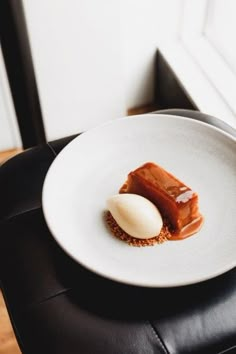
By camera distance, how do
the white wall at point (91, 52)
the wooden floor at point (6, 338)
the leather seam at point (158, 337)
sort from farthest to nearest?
1. the white wall at point (91, 52)
2. the wooden floor at point (6, 338)
3. the leather seam at point (158, 337)

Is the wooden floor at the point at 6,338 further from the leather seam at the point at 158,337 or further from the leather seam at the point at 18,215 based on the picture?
the leather seam at the point at 158,337

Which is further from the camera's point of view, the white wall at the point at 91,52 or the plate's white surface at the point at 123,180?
the white wall at the point at 91,52

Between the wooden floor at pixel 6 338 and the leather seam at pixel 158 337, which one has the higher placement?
the leather seam at pixel 158 337

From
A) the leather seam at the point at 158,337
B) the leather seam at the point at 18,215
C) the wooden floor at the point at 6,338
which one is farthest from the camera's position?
the wooden floor at the point at 6,338

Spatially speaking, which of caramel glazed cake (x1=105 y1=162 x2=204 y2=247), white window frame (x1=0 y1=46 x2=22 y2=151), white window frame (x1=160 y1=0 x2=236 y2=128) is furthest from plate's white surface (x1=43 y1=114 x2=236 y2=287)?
white window frame (x1=0 y1=46 x2=22 y2=151)

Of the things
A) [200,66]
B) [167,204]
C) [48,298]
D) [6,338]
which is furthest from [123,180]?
[200,66]

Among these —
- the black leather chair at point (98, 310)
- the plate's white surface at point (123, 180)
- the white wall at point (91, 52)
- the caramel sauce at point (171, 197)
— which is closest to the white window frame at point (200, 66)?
the white wall at point (91, 52)

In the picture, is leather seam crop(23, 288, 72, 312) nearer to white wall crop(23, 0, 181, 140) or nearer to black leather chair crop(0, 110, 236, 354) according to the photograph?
black leather chair crop(0, 110, 236, 354)

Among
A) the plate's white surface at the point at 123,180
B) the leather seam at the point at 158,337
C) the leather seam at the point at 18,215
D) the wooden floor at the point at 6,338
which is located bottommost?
the wooden floor at the point at 6,338
